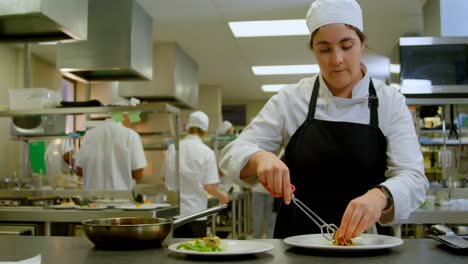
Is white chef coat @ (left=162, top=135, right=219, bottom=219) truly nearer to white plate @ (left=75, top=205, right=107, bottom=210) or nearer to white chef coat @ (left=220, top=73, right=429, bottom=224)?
white plate @ (left=75, top=205, right=107, bottom=210)

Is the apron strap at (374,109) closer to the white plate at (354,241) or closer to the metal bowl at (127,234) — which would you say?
the white plate at (354,241)

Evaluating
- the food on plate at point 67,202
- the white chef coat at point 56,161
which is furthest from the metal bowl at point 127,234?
the white chef coat at point 56,161

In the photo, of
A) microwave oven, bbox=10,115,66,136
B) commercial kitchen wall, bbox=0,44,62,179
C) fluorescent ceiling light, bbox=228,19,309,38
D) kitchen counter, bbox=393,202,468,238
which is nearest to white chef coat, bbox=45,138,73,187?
commercial kitchen wall, bbox=0,44,62,179

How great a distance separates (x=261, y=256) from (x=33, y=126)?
3.87 meters

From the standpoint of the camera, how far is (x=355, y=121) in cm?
170

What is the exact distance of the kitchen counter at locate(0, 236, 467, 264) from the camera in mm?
1172

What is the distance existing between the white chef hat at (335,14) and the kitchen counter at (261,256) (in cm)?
70

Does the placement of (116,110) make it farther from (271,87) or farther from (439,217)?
(271,87)

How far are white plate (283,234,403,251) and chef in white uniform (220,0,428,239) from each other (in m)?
0.14

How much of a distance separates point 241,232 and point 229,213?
0.64 meters

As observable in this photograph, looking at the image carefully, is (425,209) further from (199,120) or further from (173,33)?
(173,33)

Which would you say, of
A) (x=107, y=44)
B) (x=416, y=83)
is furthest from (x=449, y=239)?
(x=107, y=44)

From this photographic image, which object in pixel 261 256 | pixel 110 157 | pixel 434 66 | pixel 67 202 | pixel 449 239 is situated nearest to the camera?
pixel 261 256

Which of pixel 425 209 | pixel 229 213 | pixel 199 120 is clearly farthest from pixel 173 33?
pixel 425 209
